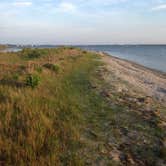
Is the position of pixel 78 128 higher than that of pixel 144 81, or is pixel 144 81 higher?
pixel 78 128

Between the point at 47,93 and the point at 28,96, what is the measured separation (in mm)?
1063

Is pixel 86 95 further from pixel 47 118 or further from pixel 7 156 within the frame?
pixel 7 156

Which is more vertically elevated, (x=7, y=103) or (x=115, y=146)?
(x=7, y=103)

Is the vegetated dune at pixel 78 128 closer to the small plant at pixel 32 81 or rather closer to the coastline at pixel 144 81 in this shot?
A: the small plant at pixel 32 81

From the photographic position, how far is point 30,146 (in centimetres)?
525

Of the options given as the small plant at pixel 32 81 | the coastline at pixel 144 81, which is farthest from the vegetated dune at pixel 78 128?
the coastline at pixel 144 81

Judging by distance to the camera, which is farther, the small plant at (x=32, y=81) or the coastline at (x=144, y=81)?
the coastline at (x=144, y=81)

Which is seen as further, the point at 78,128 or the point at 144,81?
the point at 144,81

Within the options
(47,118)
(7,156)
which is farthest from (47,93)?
(7,156)

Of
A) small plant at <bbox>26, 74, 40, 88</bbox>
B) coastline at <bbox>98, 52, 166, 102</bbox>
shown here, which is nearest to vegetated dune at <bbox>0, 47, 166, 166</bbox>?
small plant at <bbox>26, 74, 40, 88</bbox>

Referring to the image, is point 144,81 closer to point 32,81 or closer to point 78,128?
point 32,81

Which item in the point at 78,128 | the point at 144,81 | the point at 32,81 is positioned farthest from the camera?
the point at 144,81

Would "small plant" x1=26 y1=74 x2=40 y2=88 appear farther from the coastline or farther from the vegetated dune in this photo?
the coastline

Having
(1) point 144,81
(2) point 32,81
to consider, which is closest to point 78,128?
(2) point 32,81
